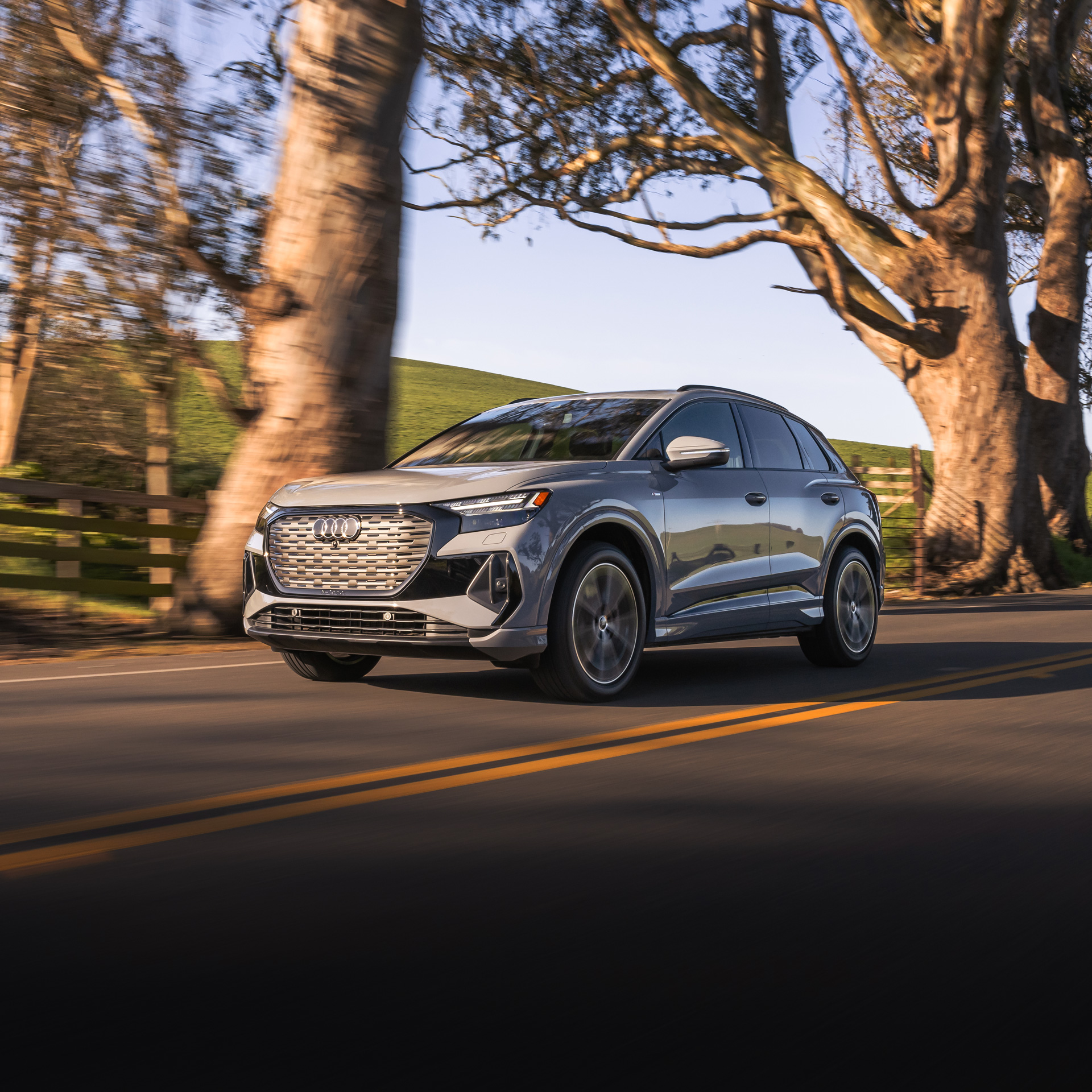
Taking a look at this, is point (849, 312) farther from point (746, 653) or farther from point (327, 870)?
point (327, 870)

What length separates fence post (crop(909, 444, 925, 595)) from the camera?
21656mm

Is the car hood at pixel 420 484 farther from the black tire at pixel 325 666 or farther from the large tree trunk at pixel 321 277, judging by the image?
the large tree trunk at pixel 321 277

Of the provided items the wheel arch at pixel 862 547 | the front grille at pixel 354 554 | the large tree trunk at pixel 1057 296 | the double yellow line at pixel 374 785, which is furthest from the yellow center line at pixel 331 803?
the large tree trunk at pixel 1057 296

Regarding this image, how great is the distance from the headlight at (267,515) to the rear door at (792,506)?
3.28m

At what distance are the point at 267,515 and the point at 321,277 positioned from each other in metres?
4.12

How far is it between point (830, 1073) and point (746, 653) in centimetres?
852

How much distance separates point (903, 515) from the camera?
878 inches

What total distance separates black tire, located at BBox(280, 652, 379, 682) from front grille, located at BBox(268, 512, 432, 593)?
0.88 m

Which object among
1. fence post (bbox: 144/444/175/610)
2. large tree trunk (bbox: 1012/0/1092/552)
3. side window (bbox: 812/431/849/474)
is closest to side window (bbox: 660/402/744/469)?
side window (bbox: 812/431/849/474)

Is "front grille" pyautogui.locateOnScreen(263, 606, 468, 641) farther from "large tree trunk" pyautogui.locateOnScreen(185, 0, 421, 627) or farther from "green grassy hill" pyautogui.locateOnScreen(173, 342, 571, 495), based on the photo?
"green grassy hill" pyautogui.locateOnScreen(173, 342, 571, 495)

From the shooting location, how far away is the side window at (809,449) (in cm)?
1018

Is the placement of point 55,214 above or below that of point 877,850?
above

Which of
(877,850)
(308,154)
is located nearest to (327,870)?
(877,850)

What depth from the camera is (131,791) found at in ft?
17.0
